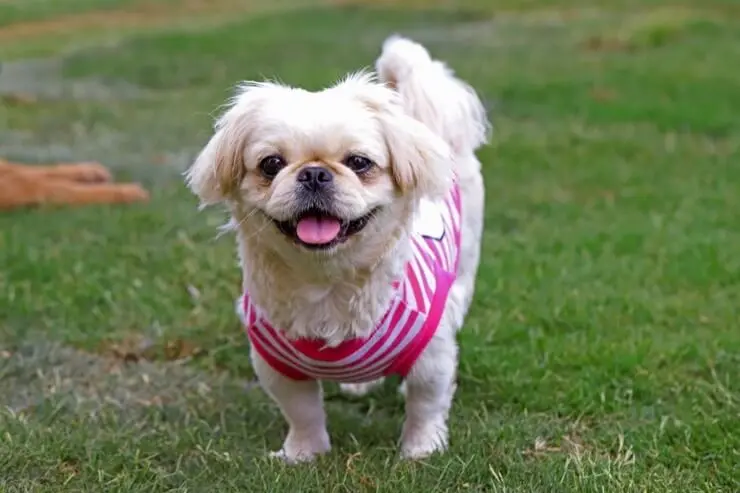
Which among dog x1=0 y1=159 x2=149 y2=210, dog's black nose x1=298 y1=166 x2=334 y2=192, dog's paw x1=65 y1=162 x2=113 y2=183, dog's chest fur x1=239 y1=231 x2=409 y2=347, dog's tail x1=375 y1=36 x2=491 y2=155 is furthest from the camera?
dog's paw x1=65 y1=162 x2=113 y2=183

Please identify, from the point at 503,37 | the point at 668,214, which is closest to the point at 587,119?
the point at 668,214

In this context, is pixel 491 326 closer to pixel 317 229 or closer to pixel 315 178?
pixel 317 229

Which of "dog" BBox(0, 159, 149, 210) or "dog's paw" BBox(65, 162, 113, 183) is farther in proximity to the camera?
"dog's paw" BBox(65, 162, 113, 183)

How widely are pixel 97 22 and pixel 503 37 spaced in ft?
27.6

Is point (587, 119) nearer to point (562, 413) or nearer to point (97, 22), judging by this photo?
point (562, 413)

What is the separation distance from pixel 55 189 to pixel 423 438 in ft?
13.7

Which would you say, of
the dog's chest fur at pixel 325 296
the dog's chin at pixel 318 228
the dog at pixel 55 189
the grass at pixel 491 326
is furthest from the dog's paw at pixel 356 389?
the dog at pixel 55 189

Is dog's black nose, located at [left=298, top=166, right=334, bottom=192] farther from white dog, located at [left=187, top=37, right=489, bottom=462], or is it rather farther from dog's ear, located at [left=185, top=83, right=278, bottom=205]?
dog's ear, located at [left=185, top=83, right=278, bottom=205]

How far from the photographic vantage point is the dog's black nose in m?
2.90

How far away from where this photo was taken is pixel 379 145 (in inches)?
121

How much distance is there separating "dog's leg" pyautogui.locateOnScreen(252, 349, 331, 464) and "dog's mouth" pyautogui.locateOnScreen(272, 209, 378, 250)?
2.04 ft

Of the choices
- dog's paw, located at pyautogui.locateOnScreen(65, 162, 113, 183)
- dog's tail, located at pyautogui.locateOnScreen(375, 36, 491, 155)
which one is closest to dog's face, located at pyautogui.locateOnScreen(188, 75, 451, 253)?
dog's tail, located at pyautogui.locateOnScreen(375, 36, 491, 155)

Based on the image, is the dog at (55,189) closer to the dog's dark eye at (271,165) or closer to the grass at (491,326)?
the grass at (491,326)

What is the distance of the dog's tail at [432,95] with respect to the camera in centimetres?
386
